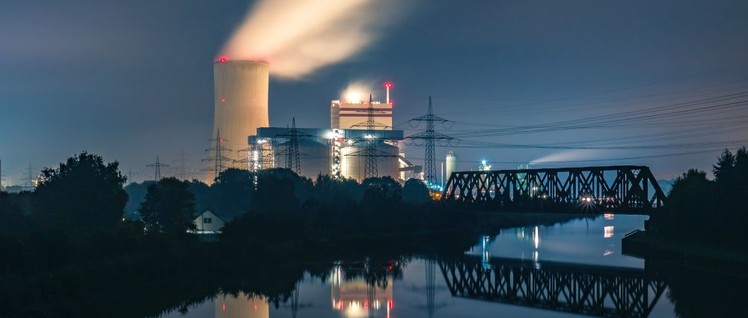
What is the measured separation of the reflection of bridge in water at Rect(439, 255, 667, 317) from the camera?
137 ft

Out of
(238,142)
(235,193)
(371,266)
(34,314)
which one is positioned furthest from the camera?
(238,142)

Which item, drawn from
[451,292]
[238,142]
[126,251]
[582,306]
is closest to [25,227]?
[126,251]

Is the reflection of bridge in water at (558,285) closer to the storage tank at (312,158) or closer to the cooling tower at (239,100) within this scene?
the cooling tower at (239,100)

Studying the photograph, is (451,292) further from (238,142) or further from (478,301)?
(238,142)

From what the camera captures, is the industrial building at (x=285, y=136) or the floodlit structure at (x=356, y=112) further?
the floodlit structure at (x=356, y=112)

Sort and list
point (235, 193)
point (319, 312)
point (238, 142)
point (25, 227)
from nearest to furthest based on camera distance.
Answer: point (319, 312) → point (25, 227) → point (235, 193) → point (238, 142)

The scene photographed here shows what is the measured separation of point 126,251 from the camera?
1752 inches

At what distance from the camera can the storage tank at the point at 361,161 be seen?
476 ft

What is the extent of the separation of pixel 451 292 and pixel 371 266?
9.22m

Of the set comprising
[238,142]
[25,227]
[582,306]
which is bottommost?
Result: [582,306]

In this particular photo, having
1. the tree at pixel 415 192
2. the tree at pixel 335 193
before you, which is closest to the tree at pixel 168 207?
the tree at pixel 335 193

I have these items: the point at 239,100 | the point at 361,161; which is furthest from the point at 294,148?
the point at 361,161

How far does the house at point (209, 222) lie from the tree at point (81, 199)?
1198 centimetres

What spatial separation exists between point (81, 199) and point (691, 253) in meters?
36.2
